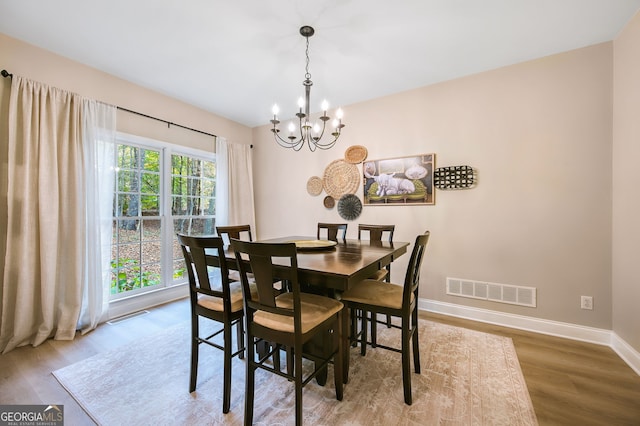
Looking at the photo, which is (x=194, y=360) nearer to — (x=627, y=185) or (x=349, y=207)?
→ (x=349, y=207)

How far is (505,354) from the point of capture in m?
2.14

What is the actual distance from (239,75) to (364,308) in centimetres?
273

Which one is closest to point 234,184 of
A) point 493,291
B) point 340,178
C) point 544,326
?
point 340,178

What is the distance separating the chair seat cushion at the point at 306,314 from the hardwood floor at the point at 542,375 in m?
1.15

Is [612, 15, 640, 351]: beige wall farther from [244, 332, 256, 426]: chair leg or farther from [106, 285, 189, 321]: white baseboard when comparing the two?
[106, 285, 189, 321]: white baseboard

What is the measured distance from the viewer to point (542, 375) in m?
1.87

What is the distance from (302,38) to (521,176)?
2496mm

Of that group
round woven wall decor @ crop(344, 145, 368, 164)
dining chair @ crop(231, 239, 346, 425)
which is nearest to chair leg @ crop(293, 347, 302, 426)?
dining chair @ crop(231, 239, 346, 425)

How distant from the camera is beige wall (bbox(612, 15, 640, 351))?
1.96 meters

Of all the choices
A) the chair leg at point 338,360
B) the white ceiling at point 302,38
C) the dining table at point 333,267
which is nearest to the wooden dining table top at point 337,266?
the dining table at point 333,267

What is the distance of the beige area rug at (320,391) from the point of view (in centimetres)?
150

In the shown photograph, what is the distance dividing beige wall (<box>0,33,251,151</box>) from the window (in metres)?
0.18

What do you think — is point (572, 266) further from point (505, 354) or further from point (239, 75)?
point (239, 75)

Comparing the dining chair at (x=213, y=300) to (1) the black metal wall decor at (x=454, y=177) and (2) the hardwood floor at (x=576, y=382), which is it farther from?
(1) the black metal wall decor at (x=454, y=177)
